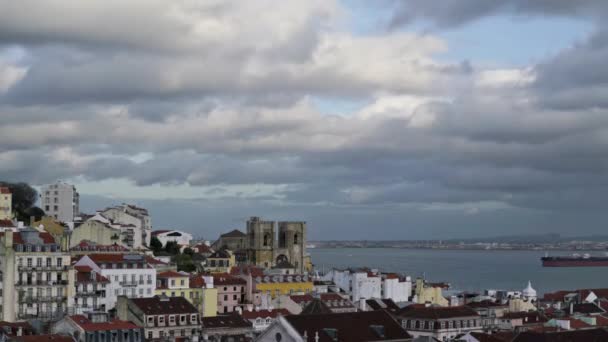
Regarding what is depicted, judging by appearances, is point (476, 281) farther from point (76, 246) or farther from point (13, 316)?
point (13, 316)

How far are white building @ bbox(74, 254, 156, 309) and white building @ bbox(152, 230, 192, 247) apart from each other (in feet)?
159

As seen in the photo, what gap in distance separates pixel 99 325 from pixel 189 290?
71.7 ft

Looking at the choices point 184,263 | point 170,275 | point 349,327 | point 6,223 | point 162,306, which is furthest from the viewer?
point 184,263

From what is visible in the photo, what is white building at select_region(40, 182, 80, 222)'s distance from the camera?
134 meters

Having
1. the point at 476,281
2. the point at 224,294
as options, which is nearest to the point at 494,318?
the point at 224,294

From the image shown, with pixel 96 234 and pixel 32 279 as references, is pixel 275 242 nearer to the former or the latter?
pixel 96 234

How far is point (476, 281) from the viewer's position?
19125cm

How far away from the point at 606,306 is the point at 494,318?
17.9m

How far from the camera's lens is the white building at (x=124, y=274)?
78438 mm

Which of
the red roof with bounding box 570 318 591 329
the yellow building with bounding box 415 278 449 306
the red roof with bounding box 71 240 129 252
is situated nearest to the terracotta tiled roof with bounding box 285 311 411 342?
the red roof with bounding box 570 318 591 329

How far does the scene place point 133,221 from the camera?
120062 mm

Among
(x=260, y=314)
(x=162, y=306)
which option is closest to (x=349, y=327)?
(x=162, y=306)

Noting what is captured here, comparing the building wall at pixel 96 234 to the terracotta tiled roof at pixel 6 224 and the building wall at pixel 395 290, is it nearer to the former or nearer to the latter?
the terracotta tiled roof at pixel 6 224

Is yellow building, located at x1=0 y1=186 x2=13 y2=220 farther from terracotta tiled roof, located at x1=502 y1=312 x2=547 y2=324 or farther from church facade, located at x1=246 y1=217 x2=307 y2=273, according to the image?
terracotta tiled roof, located at x1=502 y1=312 x2=547 y2=324
